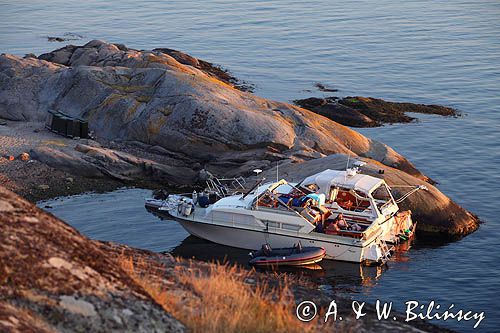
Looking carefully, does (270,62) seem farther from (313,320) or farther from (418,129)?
(313,320)

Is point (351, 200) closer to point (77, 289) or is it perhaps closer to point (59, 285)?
point (77, 289)

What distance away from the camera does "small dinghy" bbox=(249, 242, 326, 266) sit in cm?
2988

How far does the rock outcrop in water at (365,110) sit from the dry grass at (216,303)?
35.9 meters

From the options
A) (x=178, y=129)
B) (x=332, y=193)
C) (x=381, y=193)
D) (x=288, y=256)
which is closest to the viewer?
(x=288, y=256)

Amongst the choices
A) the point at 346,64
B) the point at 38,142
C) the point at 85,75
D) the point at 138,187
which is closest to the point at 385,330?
the point at 138,187

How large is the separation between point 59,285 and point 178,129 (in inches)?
1157

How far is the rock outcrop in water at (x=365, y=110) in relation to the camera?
5134 centimetres

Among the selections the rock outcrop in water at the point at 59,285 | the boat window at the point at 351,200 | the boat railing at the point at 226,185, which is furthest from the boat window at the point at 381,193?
the rock outcrop in water at the point at 59,285

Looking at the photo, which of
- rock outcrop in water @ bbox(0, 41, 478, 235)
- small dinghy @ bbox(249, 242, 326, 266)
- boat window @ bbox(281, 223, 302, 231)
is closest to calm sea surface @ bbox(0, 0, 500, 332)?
small dinghy @ bbox(249, 242, 326, 266)

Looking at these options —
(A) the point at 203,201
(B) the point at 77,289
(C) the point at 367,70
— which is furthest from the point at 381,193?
(C) the point at 367,70

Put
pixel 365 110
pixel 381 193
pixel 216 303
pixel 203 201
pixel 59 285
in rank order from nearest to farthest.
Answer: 1. pixel 59 285
2. pixel 216 303
3. pixel 203 201
4. pixel 381 193
5. pixel 365 110

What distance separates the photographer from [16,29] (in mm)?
88688

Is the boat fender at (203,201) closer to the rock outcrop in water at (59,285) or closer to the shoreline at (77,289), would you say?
the shoreline at (77,289)

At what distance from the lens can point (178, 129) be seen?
4072 cm
